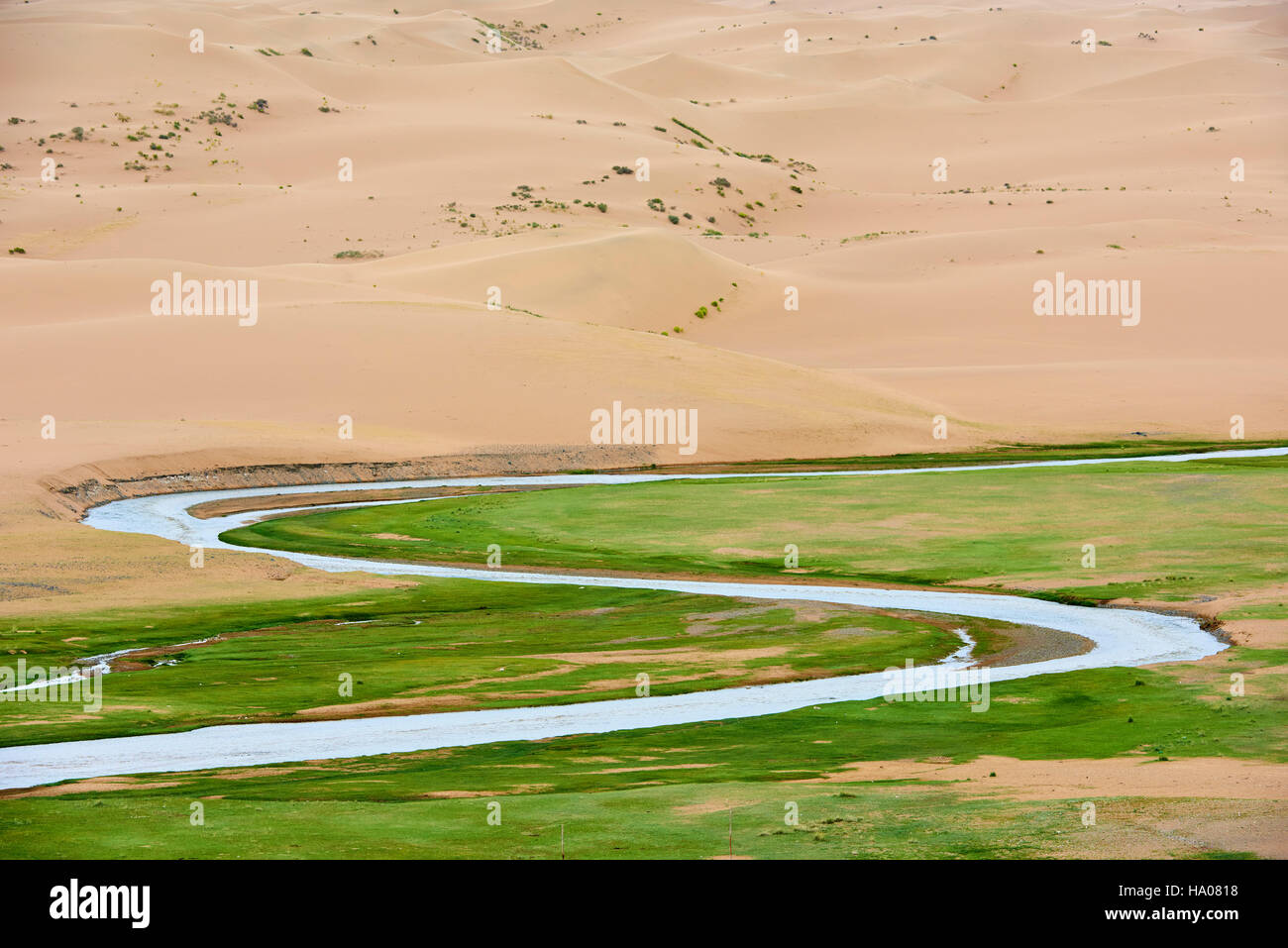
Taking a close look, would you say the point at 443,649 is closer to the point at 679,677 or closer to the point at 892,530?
the point at 679,677

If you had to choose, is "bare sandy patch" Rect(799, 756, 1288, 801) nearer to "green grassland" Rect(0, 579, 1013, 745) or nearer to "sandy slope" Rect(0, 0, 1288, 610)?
"green grassland" Rect(0, 579, 1013, 745)

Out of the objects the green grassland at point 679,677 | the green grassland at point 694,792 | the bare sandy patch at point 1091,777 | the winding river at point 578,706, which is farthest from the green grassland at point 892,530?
the bare sandy patch at point 1091,777

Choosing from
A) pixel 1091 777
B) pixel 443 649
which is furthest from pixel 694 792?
pixel 443 649

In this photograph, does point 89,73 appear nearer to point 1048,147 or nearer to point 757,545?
point 1048,147

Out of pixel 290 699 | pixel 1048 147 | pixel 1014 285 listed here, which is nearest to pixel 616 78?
pixel 1048 147

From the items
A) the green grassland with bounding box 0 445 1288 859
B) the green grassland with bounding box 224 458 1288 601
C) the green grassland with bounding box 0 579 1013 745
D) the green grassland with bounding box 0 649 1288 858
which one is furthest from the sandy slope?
the green grassland with bounding box 0 649 1288 858

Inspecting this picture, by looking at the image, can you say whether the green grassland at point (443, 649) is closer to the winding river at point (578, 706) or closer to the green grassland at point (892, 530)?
the winding river at point (578, 706)
